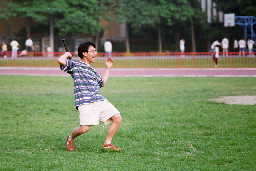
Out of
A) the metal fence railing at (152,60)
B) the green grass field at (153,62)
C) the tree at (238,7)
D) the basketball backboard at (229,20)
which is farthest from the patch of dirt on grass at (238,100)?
the tree at (238,7)

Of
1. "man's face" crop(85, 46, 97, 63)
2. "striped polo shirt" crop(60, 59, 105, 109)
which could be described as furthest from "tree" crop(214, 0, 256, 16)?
"striped polo shirt" crop(60, 59, 105, 109)

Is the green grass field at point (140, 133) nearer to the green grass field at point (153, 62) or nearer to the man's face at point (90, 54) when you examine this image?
the man's face at point (90, 54)

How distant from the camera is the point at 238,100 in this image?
11.7 meters

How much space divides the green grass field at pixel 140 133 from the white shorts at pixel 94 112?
47 cm

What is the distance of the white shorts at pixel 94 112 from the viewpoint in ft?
19.5

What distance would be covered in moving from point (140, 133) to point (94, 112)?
170 centimetres

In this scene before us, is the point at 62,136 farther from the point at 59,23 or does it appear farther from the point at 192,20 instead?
the point at 192,20

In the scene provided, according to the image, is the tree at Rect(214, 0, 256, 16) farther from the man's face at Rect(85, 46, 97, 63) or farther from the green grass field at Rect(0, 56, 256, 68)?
the man's face at Rect(85, 46, 97, 63)

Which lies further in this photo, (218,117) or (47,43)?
(47,43)

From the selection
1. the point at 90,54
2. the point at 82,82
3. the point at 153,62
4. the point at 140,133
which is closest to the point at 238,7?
the point at 153,62

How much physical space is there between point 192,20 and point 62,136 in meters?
39.8

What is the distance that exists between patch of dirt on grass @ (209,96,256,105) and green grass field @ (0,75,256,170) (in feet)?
1.52

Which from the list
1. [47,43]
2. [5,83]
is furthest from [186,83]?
[47,43]

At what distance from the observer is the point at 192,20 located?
45438 mm
